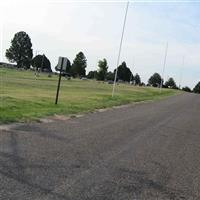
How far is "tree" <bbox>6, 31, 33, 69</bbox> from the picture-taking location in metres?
161

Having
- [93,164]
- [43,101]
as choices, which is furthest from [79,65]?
[93,164]

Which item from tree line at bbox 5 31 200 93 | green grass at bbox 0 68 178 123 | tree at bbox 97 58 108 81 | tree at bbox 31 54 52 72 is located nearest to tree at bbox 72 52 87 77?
tree line at bbox 5 31 200 93

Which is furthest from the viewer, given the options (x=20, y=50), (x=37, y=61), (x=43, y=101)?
(x=37, y=61)

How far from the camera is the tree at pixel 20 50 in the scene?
16141 cm

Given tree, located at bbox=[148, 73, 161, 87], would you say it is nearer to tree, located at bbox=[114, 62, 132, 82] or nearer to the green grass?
tree, located at bbox=[114, 62, 132, 82]

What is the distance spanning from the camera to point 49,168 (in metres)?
8.27

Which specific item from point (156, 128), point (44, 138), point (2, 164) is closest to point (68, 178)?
point (2, 164)

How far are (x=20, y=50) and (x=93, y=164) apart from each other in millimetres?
154341

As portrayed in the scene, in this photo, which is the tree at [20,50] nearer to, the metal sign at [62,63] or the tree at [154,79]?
the tree at [154,79]

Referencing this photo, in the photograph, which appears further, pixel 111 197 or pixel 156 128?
pixel 156 128

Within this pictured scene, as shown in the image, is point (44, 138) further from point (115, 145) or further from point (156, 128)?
point (156, 128)

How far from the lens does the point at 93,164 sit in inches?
356

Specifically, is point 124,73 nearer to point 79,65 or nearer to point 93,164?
point 79,65

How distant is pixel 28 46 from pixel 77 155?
509 feet
